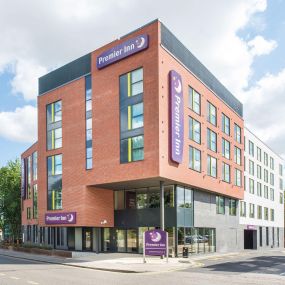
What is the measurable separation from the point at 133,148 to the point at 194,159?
7596 mm

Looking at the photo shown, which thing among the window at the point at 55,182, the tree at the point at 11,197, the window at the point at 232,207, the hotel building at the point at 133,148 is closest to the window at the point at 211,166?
the hotel building at the point at 133,148

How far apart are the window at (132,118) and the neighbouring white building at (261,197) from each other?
28504mm

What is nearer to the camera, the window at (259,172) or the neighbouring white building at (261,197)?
the neighbouring white building at (261,197)

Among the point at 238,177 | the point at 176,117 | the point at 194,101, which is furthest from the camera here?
the point at 238,177

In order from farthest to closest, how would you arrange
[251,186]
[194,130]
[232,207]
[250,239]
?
[251,186] < [250,239] < [232,207] < [194,130]

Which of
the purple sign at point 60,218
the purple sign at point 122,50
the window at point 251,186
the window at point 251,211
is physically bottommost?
the window at point 251,211

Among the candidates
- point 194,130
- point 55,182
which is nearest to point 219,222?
point 194,130

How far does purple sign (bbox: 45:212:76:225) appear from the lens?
41.1 m

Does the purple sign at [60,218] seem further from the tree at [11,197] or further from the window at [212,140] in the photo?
the tree at [11,197]

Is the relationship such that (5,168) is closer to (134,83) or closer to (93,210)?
(93,210)

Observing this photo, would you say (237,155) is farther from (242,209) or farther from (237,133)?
(242,209)

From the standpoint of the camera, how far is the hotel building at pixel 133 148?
36656 mm

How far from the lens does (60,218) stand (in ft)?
140

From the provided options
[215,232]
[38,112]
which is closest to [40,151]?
[38,112]
